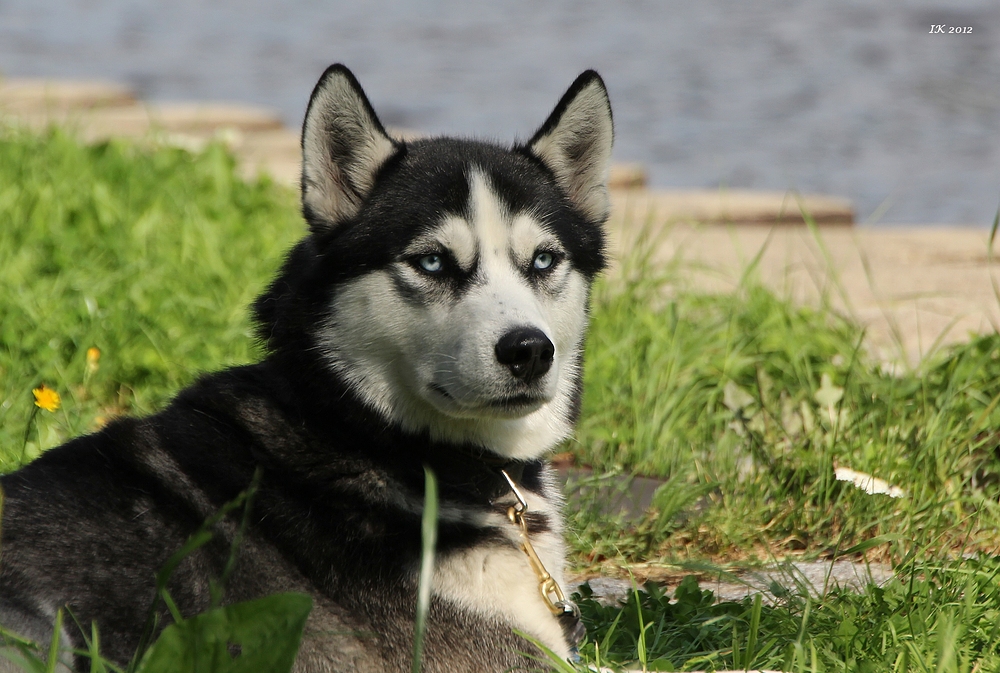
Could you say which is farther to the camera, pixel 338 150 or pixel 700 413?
pixel 700 413

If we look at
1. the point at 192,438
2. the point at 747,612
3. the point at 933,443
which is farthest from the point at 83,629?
the point at 933,443

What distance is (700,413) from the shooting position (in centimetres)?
446

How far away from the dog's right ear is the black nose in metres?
0.58

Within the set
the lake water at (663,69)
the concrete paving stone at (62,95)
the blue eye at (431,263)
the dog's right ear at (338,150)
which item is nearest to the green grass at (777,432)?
the blue eye at (431,263)

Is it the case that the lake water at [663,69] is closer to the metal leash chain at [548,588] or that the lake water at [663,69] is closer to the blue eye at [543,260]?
the blue eye at [543,260]

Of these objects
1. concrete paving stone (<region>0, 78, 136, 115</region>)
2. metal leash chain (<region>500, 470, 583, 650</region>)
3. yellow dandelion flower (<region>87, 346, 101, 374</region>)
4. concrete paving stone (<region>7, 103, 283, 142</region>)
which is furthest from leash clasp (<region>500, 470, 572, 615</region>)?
concrete paving stone (<region>0, 78, 136, 115</region>)

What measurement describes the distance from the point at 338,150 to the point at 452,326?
586mm

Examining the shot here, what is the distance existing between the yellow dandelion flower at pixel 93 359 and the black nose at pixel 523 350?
8.11 feet

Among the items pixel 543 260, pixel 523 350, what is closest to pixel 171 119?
pixel 543 260

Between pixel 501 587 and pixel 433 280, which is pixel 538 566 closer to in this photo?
pixel 501 587

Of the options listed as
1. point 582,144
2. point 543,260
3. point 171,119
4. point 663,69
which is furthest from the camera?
point 663,69

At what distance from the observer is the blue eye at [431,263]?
8.84 ft

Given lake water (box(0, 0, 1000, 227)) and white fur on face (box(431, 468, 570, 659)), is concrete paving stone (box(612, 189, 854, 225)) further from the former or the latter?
white fur on face (box(431, 468, 570, 659))

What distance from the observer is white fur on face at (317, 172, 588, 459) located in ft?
8.55
